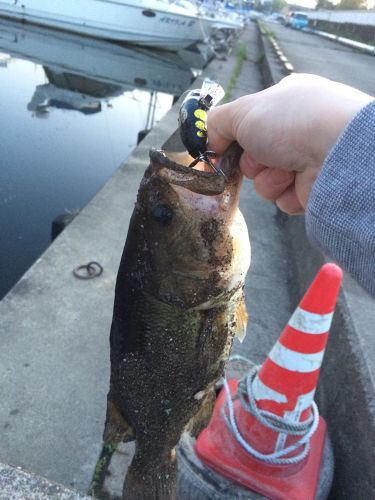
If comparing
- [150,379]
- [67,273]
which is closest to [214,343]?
[150,379]

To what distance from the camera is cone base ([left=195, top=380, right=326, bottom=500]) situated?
86.4 inches

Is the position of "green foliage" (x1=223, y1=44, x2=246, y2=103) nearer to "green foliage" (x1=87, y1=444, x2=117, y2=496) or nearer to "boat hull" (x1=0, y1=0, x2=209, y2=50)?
"boat hull" (x1=0, y1=0, x2=209, y2=50)

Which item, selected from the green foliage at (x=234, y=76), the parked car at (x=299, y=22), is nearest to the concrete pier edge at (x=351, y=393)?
the green foliage at (x=234, y=76)

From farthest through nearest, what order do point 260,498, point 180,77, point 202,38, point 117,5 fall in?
point 202,38 → point 117,5 → point 180,77 → point 260,498

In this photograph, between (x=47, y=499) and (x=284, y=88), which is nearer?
(x=47, y=499)

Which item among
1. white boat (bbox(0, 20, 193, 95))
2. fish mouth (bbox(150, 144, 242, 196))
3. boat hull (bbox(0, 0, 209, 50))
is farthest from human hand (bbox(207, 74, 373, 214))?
boat hull (bbox(0, 0, 209, 50))

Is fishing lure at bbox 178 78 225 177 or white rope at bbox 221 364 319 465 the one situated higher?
fishing lure at bbox 178 78 225 177

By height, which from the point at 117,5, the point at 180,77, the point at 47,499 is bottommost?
the point at 180,77

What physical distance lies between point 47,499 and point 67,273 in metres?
2.84

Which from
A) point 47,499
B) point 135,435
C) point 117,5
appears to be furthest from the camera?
point 117,5

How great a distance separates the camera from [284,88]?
5.17 feet

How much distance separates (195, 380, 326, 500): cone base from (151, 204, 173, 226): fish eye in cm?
129

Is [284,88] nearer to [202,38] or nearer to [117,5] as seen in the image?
[117,5]

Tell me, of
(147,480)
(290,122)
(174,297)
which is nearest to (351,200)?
(290,122)
